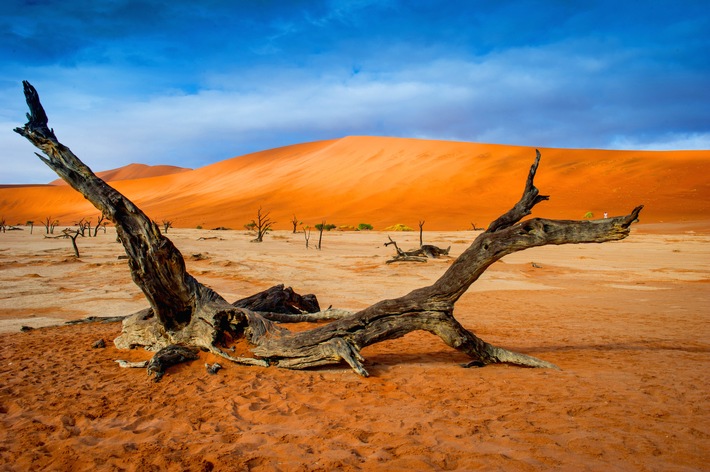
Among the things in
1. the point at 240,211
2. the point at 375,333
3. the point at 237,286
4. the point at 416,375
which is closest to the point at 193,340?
the point at 375,333

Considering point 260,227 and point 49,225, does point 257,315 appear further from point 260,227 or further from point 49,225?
point 49,225

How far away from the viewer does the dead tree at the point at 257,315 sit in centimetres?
503

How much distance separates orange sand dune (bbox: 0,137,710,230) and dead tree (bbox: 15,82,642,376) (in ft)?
112

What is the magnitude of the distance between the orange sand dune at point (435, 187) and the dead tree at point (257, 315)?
1338 inches

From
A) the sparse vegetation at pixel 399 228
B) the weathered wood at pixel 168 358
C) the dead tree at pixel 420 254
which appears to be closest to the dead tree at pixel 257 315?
the weathered wood at pixel 168 358

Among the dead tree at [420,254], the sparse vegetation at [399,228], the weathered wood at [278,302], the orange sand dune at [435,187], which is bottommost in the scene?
the weathered wood at [278,302]

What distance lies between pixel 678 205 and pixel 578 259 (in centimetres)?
2849

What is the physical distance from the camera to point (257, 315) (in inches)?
246

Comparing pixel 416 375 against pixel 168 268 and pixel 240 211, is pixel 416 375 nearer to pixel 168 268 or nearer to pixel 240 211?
pixel 168 268

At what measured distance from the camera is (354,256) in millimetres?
20516

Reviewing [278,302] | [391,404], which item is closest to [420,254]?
[278,302]

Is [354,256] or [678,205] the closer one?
[354,256]

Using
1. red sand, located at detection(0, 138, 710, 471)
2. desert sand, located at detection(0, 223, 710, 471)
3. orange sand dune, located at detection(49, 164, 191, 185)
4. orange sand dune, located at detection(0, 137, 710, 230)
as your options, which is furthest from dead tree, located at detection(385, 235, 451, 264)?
orange sand dune, located at detection(49, 164, 191, 185)

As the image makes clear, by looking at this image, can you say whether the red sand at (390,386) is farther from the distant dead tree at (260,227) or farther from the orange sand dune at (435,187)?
the orange sand dune at (435,187)
